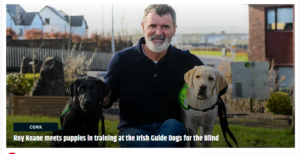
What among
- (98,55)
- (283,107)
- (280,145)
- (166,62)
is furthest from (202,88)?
(283,107)

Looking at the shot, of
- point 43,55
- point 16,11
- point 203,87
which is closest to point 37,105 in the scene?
point 43,55

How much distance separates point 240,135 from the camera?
4.78 meters

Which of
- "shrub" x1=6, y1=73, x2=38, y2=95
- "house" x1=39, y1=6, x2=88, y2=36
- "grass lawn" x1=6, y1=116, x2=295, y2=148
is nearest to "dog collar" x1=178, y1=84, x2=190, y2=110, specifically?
"grass lawn" x1=6, y1=116, x2=295, y2=148

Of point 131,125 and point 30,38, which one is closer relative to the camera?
point 131,125

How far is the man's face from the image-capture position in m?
4.03

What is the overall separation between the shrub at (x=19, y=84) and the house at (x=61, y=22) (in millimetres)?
1145

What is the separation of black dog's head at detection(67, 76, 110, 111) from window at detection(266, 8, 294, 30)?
2.81 m

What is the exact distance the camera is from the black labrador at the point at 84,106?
3797mm

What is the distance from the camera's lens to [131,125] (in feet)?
13.3

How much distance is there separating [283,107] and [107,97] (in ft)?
10.2

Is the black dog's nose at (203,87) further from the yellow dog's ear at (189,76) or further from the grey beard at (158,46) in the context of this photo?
the grey beard at (158,46)
